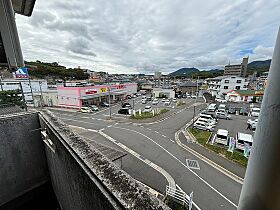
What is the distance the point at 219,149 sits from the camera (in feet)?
31.4

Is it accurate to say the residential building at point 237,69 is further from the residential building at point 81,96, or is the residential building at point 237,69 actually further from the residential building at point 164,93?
the residential building at point 81,96

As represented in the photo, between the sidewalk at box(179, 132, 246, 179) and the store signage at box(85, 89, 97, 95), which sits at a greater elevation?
the store signage at box(85, 89, 97, 95)

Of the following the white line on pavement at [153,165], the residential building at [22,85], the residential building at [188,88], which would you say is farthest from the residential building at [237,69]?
the residential building at [22,85]

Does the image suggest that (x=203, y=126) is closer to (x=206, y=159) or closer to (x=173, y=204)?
(x=206, y=159)

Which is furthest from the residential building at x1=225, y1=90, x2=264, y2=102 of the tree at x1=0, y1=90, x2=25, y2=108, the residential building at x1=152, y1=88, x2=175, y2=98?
the tree at x1=0, y1=90, x2=25, y2=108

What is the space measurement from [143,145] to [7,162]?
777 centimetres

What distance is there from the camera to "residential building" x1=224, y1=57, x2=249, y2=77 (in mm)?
60584

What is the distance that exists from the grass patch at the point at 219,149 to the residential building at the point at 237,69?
63240 mm

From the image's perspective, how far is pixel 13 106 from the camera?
18.0 feet

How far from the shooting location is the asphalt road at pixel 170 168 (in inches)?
235

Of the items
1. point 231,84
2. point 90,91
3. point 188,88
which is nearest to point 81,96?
point 90,91

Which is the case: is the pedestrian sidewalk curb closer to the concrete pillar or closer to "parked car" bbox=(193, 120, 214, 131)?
"parked car" bbox=(193, 120, 214, 131)

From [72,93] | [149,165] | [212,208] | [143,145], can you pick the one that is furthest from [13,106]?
[72,93]

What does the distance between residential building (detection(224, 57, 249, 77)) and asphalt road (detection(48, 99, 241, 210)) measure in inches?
2611
